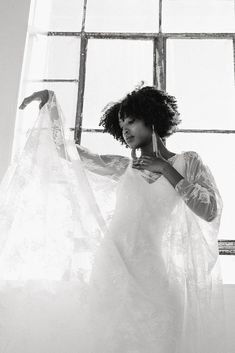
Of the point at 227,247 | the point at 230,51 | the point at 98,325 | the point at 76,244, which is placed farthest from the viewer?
the point at 230,51

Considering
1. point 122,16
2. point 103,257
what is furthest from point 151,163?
point 122,16

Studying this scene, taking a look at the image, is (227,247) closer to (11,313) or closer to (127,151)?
(127,151)

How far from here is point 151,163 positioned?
1682mm

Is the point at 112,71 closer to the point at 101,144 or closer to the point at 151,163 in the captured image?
the point at 101,144

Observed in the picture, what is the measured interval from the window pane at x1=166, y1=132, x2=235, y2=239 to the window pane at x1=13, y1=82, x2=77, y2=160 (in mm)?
569

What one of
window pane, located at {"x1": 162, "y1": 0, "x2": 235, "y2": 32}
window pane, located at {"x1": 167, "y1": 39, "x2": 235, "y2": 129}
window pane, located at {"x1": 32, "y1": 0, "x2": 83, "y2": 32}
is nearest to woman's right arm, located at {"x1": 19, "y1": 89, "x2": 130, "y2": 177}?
Result: window pane, located at {"x1": 167, "y1": 39, "x2": 235, "y2": 129}

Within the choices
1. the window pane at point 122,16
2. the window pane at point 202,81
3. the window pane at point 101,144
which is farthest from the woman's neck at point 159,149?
the window pane at point 122,16

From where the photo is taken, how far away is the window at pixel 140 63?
243 centimetres

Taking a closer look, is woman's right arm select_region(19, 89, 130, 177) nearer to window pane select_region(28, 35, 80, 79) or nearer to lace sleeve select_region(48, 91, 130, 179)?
lace sleeve select_region(48, 91, 130, 179)

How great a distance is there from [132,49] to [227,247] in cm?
128

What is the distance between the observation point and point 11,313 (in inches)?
54.3

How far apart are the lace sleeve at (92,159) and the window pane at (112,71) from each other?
626 mm

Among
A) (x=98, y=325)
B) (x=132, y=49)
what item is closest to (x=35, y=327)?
(x=98, y=325)

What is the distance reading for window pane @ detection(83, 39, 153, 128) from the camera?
8.29ft
